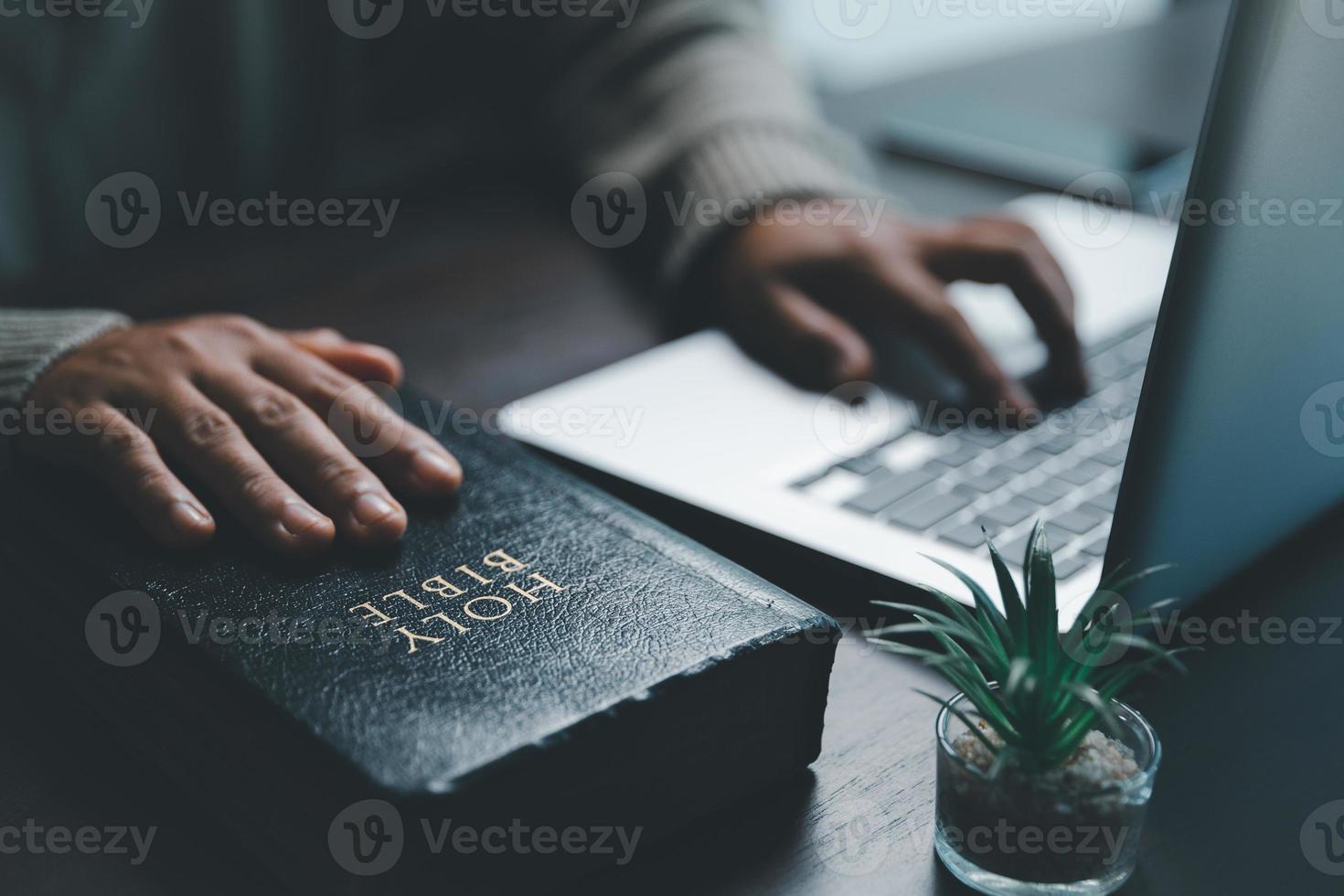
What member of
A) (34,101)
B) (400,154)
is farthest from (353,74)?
(34,101)

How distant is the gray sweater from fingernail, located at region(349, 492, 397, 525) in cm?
51

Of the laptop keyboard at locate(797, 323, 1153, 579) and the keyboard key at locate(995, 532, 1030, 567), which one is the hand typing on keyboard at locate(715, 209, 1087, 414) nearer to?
the laptop keyboard at locate(797, 323, 1153, 579)

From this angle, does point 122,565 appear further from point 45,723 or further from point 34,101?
point 34,101

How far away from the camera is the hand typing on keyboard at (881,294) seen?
83 cm

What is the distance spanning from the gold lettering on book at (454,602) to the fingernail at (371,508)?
0.14 feet

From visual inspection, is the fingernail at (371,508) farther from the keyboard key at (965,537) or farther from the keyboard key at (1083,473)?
the keyboard key at (1083,473)

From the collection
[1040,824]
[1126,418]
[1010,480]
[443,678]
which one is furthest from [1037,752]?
[1126,418]

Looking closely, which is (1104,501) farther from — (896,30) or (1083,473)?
(896,30)

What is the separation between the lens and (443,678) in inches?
16.9

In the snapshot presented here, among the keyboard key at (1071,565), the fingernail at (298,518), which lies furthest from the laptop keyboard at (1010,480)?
the fingernail at (298,518)

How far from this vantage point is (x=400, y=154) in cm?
143

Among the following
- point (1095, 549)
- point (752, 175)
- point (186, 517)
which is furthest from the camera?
point (752, 175)

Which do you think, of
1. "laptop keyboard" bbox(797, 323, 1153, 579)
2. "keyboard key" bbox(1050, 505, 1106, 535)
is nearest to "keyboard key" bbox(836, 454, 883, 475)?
"laptop keyboard" bbox(797, 323, 1153, 579)

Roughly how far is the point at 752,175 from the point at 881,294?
0.70 feet
